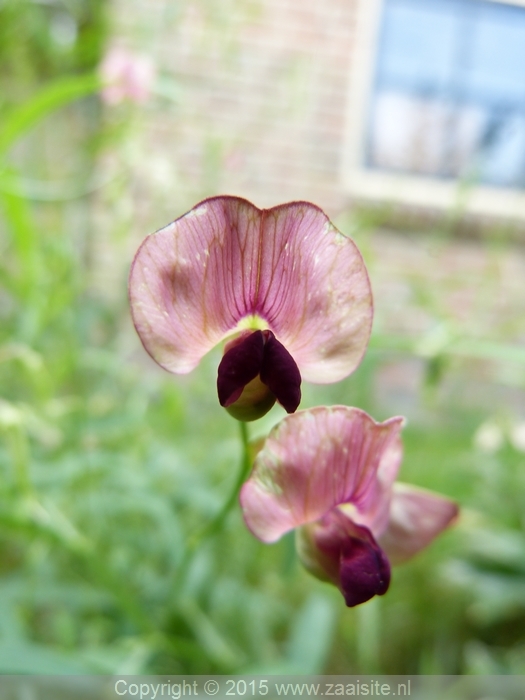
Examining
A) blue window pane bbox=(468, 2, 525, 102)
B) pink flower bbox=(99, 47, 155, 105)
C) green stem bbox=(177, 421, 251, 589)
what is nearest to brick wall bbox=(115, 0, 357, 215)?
blue window pane bbox=(468, 2, 525, 102)

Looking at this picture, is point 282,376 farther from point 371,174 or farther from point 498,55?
point 498,55

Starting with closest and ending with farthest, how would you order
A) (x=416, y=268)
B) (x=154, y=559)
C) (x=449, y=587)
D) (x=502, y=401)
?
1. (x=154, y=559)
2. (x=449, y=587)
3. (x=502, y=401)
4. (x=416, y=268)

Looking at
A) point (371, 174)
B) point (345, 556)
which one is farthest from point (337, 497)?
point (371, 174)

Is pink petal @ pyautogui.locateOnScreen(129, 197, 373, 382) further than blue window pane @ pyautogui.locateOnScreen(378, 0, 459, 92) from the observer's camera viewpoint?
No

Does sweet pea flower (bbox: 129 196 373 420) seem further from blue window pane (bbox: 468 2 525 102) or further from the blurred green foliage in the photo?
blue window pane (bbox: 468 2 525 102)

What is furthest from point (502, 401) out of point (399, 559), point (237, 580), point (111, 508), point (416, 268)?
point (399, 559)

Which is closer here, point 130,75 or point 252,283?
point 252,283

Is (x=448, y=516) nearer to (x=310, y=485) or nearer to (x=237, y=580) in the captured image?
(x=310, y=485)
